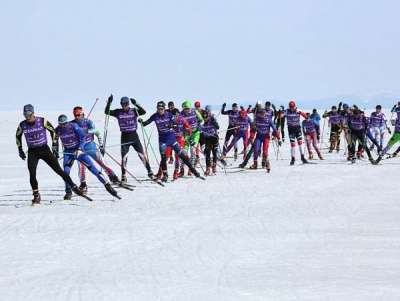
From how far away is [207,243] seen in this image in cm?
1006

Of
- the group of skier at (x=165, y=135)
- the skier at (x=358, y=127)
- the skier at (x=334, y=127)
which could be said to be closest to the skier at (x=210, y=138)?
the group of skier at (x=165, y=135)

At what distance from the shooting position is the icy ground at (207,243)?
7.49m

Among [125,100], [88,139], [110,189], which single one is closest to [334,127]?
[125,100]

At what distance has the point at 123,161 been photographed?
1780 cm

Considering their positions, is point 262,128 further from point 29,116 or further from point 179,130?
point 29,116

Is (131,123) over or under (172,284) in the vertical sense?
over

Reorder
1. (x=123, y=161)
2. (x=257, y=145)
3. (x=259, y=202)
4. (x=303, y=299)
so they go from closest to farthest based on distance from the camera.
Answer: (x=303, y=299) → (x=259, y=202) → (x=123, y=161) → (x=257, y=145)

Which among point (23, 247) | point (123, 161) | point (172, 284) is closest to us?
point (172, 284)

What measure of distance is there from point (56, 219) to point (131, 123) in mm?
5812

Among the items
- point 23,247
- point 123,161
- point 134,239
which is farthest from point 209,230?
point 123,161

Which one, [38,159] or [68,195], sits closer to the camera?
[38,159]

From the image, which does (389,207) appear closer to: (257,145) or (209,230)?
(209,230)

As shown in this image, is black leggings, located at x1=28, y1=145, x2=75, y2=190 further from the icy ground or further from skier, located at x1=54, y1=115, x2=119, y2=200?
skier, located at x1=54, y1=115, x2=119, y2=200

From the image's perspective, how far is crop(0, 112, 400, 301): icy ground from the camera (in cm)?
749
